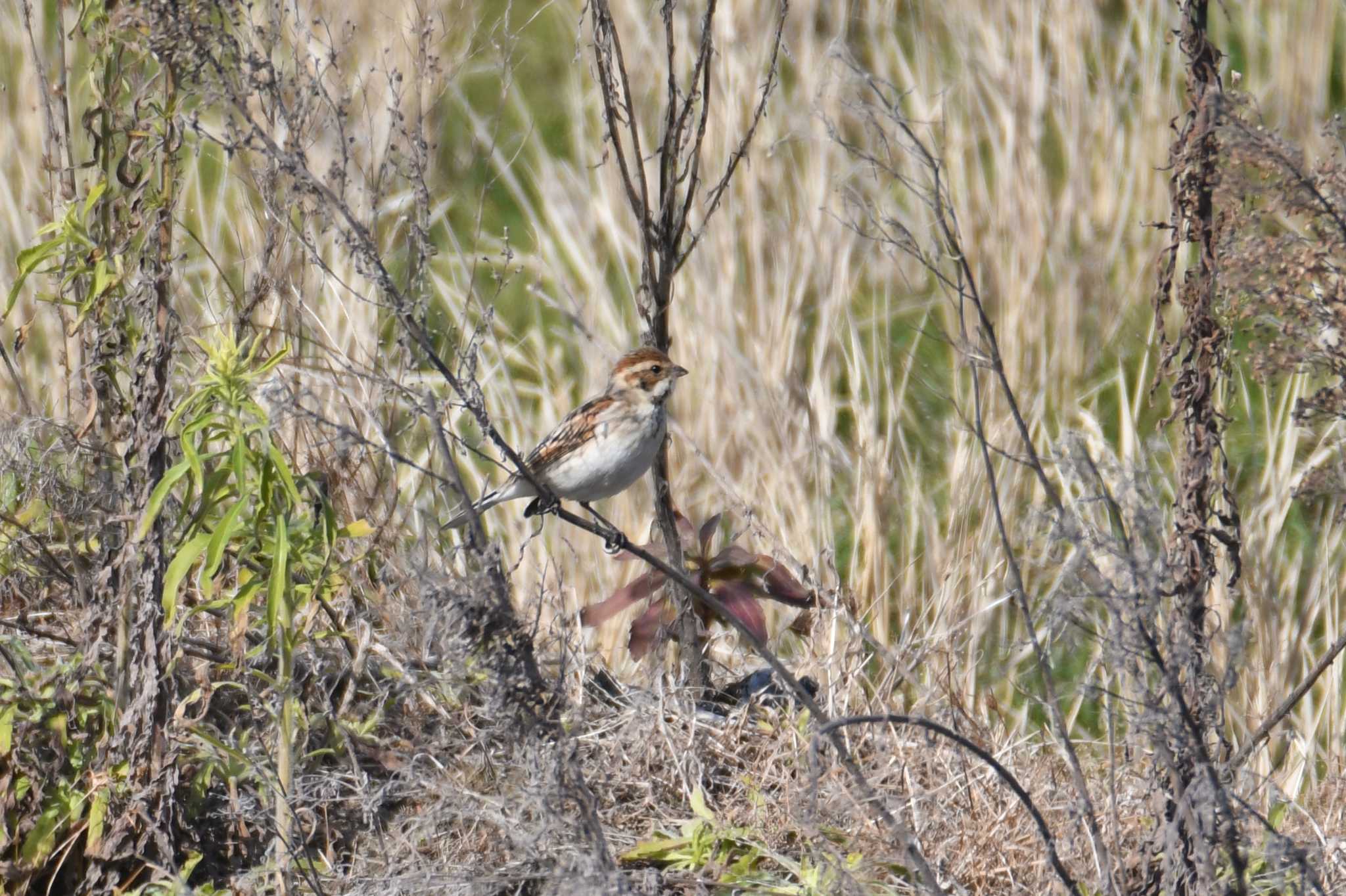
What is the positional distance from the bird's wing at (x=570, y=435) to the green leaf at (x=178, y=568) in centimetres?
140

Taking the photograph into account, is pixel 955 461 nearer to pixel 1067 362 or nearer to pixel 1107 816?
pixel 1067 362

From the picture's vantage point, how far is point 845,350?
5.13 m

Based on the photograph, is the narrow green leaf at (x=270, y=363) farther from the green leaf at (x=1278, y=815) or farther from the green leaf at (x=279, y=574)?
the green leaf at (x=1278, y=815)

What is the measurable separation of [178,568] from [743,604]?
1.27 m

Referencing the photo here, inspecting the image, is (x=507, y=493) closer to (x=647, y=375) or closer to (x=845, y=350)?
(x=647, y=375)

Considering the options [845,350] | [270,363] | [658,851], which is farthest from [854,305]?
[270,363]

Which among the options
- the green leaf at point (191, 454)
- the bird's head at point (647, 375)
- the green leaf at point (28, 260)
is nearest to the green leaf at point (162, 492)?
the green leaf at point (191, 454)

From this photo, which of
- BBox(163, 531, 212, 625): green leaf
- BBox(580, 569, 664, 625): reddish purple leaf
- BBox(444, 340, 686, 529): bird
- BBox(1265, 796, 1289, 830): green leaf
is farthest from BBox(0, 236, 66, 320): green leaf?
BBox(1265, 796, 1289, 830): green leaf

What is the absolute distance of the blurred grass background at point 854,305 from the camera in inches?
161

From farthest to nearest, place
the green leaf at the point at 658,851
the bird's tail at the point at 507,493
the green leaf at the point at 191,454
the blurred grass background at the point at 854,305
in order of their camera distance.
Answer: the blurred grass background at the point at 854,305, the bird's tail at the point at 507,493, the green leaf at the point at 658,851, the green leaf at the point at 191,454

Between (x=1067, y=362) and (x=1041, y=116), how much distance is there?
1.15m

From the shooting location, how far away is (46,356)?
228 inches

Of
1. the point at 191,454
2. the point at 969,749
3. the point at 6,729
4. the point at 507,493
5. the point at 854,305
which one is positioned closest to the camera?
the point at 969,749

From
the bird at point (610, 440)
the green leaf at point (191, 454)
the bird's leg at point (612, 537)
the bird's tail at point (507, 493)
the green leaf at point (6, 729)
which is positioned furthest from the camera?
the bird's tail at point (507, 493)
